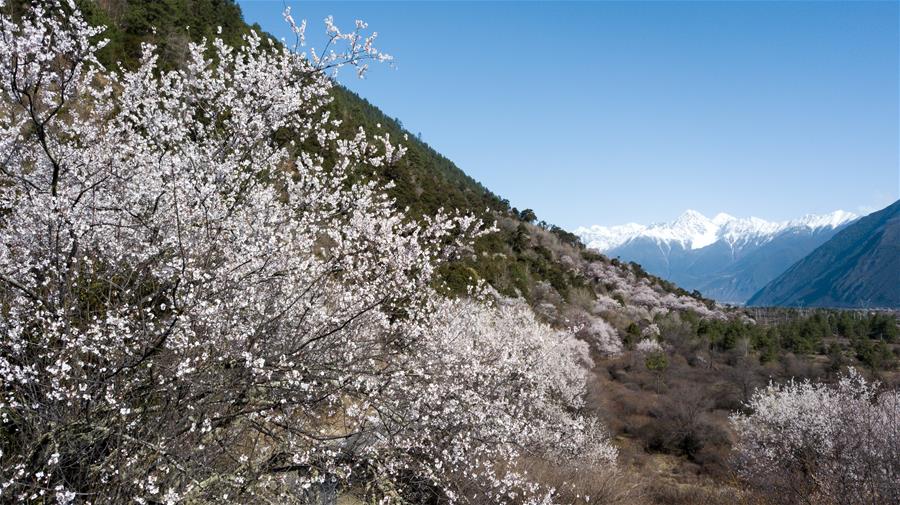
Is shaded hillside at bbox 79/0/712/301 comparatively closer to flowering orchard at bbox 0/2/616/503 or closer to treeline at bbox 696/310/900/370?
flowering orchard at bbox 0/2/616/503

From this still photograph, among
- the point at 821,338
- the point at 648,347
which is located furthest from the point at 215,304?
the point at 821,338

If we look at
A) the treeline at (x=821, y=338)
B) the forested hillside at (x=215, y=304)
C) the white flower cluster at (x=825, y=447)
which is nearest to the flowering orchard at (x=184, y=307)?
the forested hillside at (x=215, y=304)

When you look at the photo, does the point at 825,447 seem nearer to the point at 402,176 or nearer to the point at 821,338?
the point at 402,176

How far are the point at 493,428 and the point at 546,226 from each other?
79.2 metres

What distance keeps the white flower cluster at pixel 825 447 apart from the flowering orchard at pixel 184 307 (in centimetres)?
1298

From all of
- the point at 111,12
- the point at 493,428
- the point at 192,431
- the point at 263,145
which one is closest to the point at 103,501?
the point at 192,431

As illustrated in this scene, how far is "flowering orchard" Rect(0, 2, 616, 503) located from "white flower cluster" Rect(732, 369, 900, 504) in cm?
1298

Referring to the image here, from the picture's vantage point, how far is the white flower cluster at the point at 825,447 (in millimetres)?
14617

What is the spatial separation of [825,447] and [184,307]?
25.6 meters

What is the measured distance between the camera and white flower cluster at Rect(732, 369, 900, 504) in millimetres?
14617

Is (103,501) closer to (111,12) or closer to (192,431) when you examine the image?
(192,431)

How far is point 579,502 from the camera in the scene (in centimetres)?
1180

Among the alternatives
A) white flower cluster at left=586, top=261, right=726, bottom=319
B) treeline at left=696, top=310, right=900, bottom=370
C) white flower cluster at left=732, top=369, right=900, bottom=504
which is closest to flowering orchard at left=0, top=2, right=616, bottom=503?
white flower cluster at left=732, top=369, right=900, bottom=504

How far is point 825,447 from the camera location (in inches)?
838
